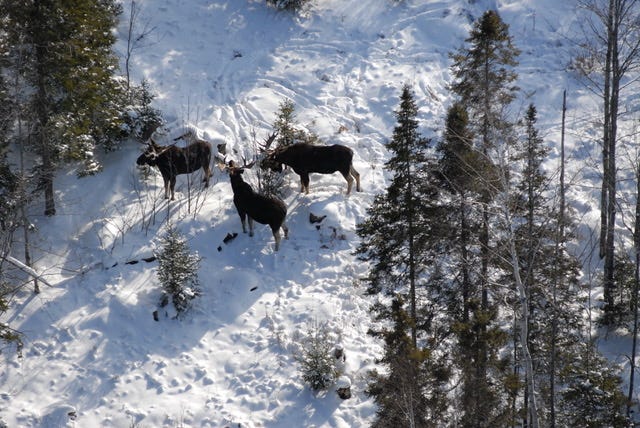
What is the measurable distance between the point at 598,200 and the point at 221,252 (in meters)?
13.4

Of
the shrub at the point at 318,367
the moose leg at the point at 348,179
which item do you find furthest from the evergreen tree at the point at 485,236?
the moose leg at the point at 348,179

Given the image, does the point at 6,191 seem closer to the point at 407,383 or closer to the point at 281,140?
the point at 281,140

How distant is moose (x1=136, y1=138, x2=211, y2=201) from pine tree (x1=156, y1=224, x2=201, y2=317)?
11.5ft

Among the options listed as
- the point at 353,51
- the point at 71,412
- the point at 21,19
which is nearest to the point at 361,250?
the point at 71,412

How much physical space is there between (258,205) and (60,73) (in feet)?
21.7

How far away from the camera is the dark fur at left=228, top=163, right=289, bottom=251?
1630 centimetres

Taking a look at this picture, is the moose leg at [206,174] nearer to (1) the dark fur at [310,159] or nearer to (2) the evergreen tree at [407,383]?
(1) the dark fur at [310,159]

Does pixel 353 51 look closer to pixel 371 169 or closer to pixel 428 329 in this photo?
pixel 371 169

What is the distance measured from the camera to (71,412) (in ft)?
40.3

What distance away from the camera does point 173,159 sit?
17.9 metres

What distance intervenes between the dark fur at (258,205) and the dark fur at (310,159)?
1.84 meters

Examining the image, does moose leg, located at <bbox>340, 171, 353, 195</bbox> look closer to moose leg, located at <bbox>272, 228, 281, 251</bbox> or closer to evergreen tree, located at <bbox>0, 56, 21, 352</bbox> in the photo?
moose leg, located at <bbox>272, 228, 281, 251</bbox>

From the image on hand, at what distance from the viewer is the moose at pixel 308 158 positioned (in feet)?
59.7

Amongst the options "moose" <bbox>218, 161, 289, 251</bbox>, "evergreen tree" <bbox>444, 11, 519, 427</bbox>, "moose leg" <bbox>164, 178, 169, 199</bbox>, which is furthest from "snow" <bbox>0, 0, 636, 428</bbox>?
"evergreen tree" <bbox>444, 11, 519, 427</bbox>
